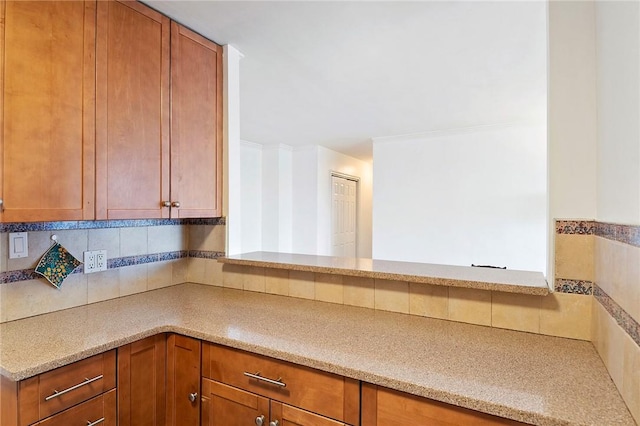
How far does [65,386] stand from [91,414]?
0.15m

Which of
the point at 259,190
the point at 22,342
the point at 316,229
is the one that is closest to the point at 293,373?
the point at 22,342

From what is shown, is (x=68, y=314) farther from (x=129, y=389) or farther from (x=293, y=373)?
(x=293, y=373)

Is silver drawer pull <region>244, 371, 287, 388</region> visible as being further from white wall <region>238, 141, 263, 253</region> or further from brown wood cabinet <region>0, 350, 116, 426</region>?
white wall <region>238, 141, 263, 253</region>

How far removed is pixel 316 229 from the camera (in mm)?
4789

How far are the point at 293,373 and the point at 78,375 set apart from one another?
713mm

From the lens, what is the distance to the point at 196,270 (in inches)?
83.7

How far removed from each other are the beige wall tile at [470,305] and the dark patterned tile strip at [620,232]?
454mm

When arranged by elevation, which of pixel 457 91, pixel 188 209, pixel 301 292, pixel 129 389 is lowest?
pixel 129 389

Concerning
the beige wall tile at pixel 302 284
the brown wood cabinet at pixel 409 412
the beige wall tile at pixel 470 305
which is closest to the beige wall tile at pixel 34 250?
the beige wall tile at pixel 302 284

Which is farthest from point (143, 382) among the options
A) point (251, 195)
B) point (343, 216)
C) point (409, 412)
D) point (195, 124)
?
point (343, 216)

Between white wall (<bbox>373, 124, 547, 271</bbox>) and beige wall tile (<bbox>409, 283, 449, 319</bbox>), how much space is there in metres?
2.54

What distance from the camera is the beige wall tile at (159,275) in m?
1.94

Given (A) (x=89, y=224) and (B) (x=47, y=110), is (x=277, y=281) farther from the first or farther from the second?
(B) (x=47, y=110)

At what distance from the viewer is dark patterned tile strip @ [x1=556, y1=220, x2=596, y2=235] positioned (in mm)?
1163
